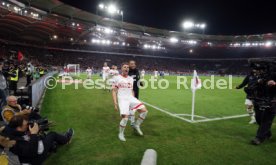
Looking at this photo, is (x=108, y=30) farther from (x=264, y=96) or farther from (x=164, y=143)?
(x=264, y=96)

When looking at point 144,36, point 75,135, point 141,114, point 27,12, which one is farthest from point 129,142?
point 144,36

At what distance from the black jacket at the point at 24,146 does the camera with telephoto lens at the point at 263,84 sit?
5.65m

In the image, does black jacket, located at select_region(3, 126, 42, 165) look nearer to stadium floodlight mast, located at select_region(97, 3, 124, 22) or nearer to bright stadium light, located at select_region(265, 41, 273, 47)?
stadium floodlight mast, located at select_region(97, 3, 124, 22)

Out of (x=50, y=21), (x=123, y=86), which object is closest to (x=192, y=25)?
(x=50, y=21)

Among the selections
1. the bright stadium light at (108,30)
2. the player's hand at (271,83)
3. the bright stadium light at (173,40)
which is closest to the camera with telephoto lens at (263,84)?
the player's hand at (271,83)

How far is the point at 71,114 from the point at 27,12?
130 feet

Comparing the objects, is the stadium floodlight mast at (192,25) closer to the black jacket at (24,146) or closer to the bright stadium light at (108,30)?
the bright stadium light at (108,30)

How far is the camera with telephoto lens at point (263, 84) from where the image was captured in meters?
5.92

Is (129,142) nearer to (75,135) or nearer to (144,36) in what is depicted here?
(75,135)

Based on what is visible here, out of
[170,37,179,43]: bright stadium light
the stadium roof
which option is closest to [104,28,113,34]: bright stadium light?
the stadium roof

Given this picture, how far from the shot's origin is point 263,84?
6.08 metres

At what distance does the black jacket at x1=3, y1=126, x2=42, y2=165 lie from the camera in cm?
373

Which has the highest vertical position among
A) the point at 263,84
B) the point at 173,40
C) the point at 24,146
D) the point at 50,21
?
→ the point at 173,40

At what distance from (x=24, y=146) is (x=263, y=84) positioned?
19.6 feet
